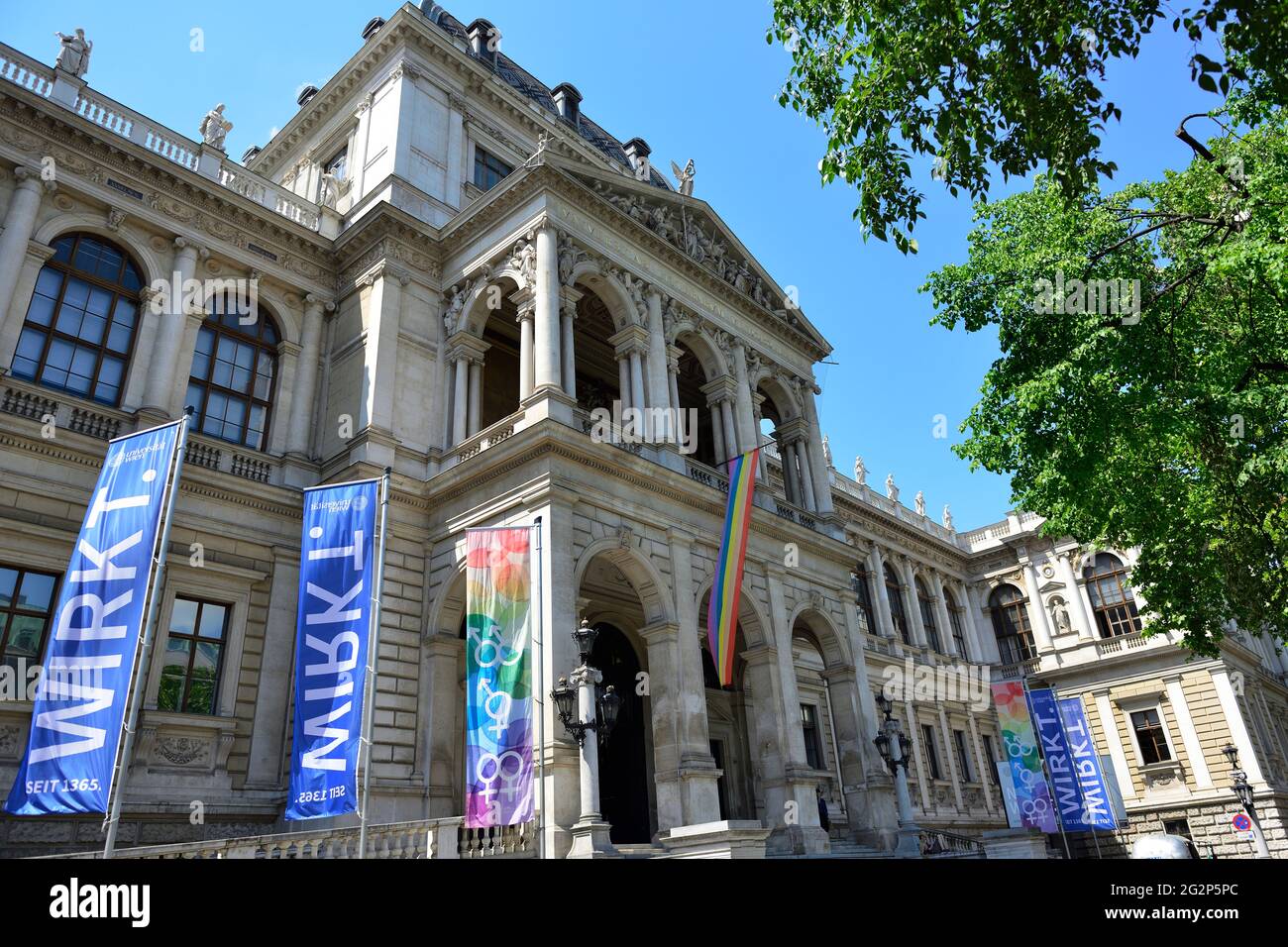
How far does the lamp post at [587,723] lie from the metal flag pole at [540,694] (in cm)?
38

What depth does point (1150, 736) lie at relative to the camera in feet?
121

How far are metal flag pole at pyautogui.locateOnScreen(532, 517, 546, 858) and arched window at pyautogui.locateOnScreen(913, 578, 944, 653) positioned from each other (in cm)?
2879

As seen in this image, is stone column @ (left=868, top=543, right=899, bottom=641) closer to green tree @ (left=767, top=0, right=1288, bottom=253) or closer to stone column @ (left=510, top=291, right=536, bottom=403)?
stone column @ (left=510, top=291, right=536, bottom=403)

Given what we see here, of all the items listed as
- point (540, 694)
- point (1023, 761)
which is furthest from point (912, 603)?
A: point (540, 694)

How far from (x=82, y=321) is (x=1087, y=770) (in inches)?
1286

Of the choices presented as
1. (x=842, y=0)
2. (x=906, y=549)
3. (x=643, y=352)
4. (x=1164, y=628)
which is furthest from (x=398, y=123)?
(x=906, y=549)

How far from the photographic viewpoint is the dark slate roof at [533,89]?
28438mm

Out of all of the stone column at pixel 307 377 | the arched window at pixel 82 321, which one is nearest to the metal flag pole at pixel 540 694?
the stone column at pixel 307 377

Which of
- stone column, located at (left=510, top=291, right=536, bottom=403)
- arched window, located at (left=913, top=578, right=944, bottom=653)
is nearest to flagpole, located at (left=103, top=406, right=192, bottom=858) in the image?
stone column, located at (left=510, top=291, right=536, bottom=403)

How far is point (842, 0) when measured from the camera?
10.5 m

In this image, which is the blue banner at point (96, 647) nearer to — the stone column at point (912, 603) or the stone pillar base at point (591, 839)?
the stone pillar base at point (591, 839)

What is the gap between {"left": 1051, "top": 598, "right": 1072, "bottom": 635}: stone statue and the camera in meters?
40.5
